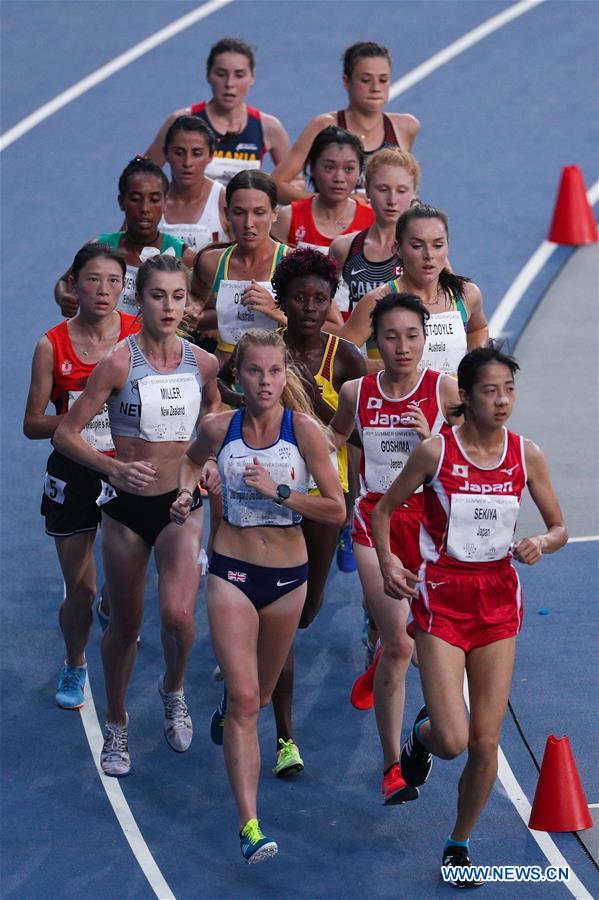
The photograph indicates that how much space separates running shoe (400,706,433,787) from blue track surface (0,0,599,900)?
1.02 ft

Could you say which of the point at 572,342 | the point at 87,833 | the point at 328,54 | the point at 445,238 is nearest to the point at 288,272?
the point at 445,238

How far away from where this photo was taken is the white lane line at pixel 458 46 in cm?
1742

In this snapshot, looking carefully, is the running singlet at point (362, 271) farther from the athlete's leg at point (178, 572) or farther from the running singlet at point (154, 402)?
the athlete's leg at point (178, 572)

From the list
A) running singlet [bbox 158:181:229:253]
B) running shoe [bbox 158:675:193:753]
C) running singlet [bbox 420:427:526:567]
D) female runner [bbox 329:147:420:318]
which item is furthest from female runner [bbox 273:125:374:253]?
running singlet [bbox 420:427:526:567]

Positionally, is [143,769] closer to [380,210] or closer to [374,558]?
[374,558]

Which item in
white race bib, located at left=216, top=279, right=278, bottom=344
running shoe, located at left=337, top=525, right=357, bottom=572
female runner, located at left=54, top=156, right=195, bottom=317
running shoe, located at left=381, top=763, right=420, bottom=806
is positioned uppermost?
female runner, located at left=54, top=156, right=195, bottom=317

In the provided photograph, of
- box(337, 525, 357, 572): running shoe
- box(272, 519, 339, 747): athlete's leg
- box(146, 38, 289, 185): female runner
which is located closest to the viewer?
box(272, 519, 339, 747): athlete's leg

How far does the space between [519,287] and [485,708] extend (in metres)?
8.09

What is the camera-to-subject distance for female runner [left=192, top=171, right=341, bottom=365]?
362 inches

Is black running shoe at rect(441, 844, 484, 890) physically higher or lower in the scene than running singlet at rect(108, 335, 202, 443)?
lower

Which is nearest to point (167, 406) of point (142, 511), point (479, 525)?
point (142, 511)

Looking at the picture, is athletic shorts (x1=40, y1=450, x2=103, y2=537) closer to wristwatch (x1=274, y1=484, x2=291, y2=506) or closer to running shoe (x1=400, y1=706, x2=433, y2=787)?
wristwatch (x1=274, y1=484, x2=291, y2=506)

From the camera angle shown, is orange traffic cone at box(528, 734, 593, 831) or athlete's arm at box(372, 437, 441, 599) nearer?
athlete's arm at box(372, 437, 441, 599)

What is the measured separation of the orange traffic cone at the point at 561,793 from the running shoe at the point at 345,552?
9.86 ft
